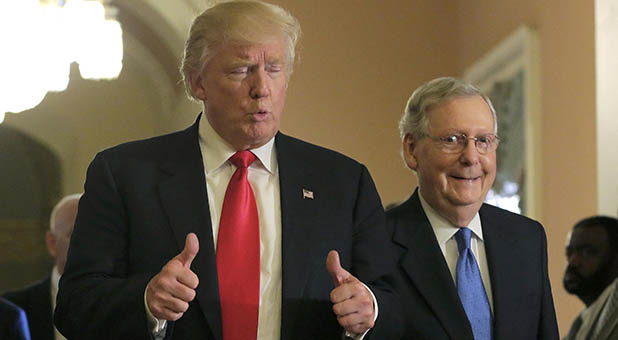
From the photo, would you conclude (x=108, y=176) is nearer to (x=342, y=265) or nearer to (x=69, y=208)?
(x=342, y=265)

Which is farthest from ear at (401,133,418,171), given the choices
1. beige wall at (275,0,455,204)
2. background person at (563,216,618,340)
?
beige wall at (275,0,455,204)

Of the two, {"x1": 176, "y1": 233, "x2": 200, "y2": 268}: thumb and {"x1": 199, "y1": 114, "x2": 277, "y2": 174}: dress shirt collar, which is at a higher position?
{"x1": 199, "y1": 114, "x2": 277, "y2": 174}: dress shirt collar

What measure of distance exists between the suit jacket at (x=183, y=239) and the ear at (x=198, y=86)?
103mm

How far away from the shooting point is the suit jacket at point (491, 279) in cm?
235

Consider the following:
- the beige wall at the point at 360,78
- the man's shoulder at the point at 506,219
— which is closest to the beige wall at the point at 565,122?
the beige wall at the point at 360,78

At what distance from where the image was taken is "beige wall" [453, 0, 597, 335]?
5.20m

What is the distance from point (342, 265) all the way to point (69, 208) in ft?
9.92

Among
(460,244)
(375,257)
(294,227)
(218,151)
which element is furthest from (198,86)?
(460,244)

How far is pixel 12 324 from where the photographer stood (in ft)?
13.4

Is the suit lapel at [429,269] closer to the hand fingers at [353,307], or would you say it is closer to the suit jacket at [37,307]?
the hand fingers at [353,307]

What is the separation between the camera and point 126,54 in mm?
10312

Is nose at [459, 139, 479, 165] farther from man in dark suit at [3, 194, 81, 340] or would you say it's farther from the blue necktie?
man in dark suit at [3, 194, 81, 340]

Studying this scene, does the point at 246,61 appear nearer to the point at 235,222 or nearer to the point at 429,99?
the point at 235,222

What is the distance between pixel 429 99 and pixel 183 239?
788 mm
